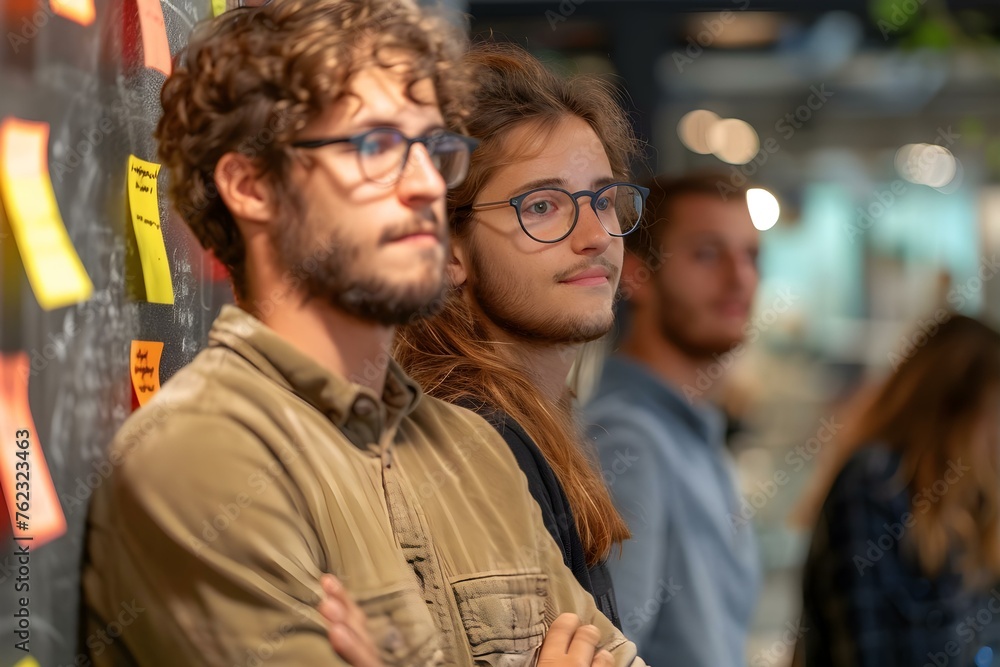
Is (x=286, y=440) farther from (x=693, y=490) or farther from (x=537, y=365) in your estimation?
(x=693, y=490)

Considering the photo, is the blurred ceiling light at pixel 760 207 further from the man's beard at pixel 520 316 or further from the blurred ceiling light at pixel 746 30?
the man's beard at pixel 520 316

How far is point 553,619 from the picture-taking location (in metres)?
1.32

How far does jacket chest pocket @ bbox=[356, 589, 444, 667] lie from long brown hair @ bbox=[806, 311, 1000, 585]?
192 cm

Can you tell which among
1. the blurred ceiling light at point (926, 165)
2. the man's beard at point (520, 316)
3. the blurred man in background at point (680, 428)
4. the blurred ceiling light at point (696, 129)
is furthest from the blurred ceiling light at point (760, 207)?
the blurred ceiling light at point (926, 165)

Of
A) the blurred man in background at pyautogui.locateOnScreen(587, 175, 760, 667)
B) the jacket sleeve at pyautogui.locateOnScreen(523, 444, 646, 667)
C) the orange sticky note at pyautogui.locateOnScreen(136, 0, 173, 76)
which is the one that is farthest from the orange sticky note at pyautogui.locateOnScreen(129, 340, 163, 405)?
the blurred man in background at pyautogui.locateOnScreen(587, 175, 760, 667)

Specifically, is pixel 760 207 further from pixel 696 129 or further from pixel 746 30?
pixel 746 30

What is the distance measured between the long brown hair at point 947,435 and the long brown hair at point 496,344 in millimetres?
1159

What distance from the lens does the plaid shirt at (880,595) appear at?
267 cm

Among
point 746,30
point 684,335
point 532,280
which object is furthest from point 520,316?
point 746,30

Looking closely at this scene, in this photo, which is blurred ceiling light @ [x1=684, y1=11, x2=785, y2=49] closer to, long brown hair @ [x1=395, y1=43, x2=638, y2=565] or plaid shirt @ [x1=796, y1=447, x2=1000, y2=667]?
plaid shirt @ [x1=796, y1=447, x2=1000, y2=667]

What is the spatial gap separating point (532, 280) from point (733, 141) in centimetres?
295

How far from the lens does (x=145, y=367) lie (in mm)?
1295

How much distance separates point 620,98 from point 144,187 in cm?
121

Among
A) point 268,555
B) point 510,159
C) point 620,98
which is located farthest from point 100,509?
point 620,98
